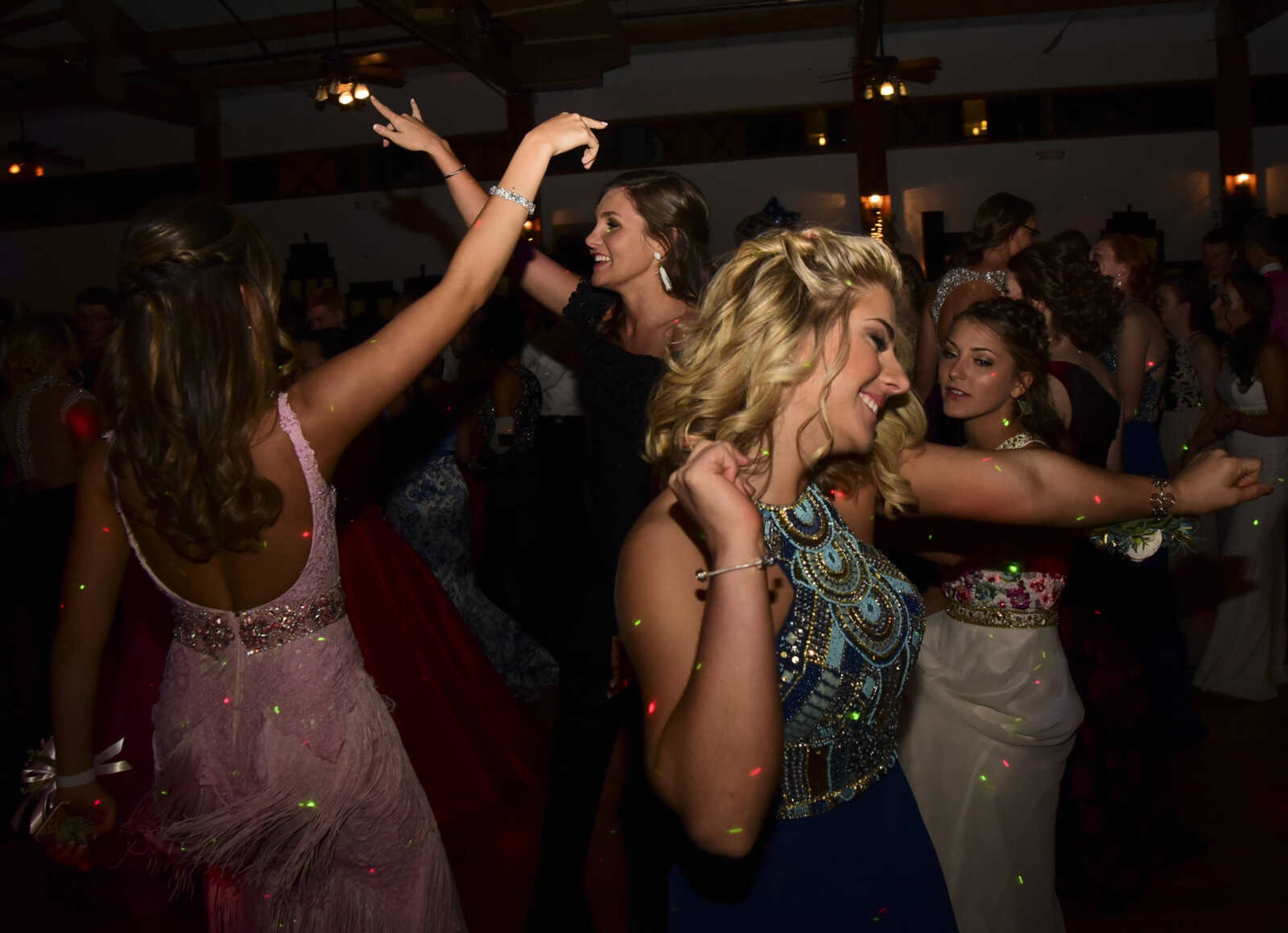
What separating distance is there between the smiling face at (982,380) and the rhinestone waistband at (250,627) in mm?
1579

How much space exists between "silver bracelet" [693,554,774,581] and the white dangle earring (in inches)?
46.2

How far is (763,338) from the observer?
131cm

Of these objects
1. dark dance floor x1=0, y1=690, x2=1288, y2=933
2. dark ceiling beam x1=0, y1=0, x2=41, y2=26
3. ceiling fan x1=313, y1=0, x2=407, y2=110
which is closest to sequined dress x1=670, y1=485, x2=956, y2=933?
dark dance floor x1=0, y1=690, x2=1288, y2=933

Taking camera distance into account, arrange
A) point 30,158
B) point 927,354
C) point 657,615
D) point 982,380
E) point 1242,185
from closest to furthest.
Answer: point 657,615
point 982,380
point 927,354
point 1242,185
point 30,158

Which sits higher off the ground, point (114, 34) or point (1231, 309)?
point (114, 34)

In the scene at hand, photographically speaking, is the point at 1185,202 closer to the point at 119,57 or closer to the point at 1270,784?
A: the point at 1270,784

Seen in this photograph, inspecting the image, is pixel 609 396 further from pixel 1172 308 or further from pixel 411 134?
pixel 1172 308

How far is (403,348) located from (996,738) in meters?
1.45

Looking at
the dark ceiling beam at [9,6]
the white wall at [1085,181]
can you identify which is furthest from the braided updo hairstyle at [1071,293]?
the dark ceiling beam at [9,6]

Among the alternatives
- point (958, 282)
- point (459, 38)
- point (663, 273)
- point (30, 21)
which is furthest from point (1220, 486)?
point (30, 21)

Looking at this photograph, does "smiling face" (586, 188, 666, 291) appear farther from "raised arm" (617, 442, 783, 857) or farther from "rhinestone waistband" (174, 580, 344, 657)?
"raised arm" (617, 442, 783, 857)

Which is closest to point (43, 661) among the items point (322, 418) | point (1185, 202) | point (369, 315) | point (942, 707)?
point (369, 315)

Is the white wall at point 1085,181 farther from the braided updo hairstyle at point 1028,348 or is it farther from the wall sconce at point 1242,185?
the braided updo hairstyle at point 1028,348

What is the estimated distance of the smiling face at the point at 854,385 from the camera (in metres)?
1.29
